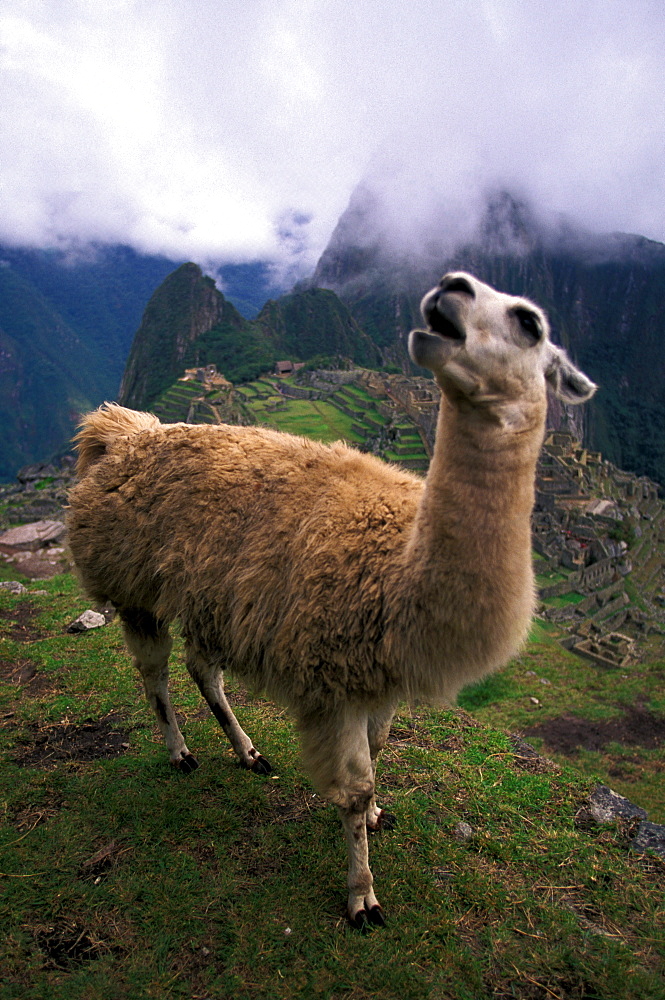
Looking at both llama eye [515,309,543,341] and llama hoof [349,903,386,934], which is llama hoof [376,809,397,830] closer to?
llama hoof [349,903,386,934]

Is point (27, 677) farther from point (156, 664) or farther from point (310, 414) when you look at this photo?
point (310, 414)

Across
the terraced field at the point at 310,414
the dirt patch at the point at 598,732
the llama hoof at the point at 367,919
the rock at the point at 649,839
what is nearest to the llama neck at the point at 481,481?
the llama hoof at the point at 367,919

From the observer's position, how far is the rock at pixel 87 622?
16.3 ft

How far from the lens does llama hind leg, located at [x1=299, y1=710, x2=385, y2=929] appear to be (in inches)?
86.2

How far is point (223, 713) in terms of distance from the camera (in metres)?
3.11

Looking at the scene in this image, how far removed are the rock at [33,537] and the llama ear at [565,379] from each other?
45.0 feet

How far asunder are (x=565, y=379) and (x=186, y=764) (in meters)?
2.81

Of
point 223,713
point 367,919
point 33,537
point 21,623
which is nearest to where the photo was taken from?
point 367,919

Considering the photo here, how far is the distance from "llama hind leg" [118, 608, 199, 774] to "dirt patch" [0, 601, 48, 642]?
2296mm

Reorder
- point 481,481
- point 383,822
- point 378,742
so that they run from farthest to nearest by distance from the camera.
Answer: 1. point 383,822
2. point 378,742
3. point 481,481

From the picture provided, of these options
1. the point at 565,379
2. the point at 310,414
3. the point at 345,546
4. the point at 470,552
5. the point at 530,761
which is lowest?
the point at 530,761

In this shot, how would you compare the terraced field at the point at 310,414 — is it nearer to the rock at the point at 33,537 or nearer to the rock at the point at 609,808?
the rock at the point at 33,537

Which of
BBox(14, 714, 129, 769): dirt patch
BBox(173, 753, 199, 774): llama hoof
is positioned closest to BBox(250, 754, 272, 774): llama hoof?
BBox(173, 753, 199, 774): llama hoof

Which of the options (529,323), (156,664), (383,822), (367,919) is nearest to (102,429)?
(156,664)
